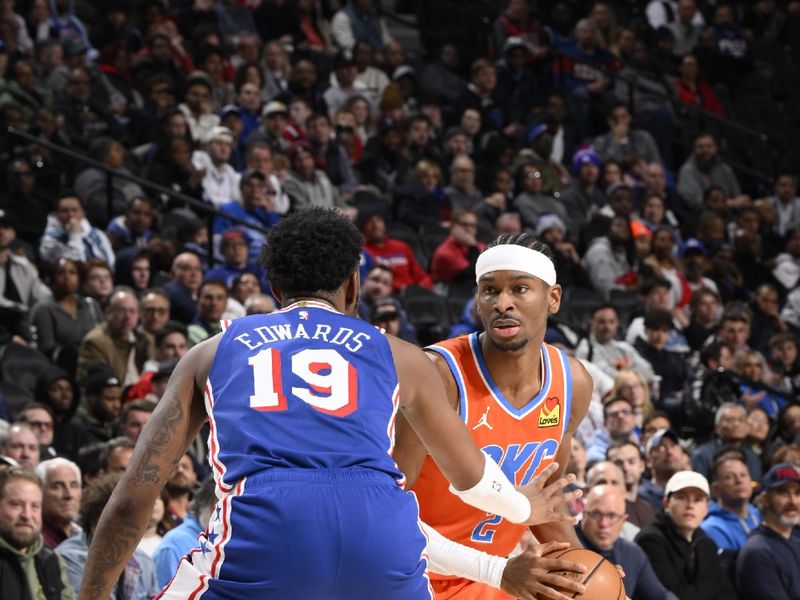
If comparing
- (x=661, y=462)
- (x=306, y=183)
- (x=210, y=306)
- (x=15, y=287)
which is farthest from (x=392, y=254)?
(x=661, y=462)

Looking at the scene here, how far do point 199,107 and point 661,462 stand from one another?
5.88 m

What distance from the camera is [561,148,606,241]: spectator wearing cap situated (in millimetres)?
14789

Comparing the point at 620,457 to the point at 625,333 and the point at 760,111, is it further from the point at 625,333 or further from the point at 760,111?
the point at 760,111

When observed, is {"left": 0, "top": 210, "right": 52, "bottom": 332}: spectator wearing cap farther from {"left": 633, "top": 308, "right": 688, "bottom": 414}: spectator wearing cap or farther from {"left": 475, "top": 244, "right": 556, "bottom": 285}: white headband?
{"left": 475, "top": 244, "right": 556, "bottom": 285}: white headband

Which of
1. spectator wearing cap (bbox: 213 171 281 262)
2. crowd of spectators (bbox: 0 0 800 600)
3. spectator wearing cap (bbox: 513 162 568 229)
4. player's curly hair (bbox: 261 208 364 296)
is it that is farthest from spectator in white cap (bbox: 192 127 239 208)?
player's curly hair (bbox: 261 208 364 296)

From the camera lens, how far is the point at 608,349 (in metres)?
11.8

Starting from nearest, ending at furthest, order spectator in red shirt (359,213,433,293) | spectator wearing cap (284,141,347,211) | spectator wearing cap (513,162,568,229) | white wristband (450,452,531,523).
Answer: white wristband (450,452,531,523) < spectator in red shirt (359,213,433,293) < spectator wearing cap (284,141,347,211) < spectator wearing cap (513,162,568,229)

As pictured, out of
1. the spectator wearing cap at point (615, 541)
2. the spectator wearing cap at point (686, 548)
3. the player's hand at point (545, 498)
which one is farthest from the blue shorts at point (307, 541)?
the spectator wearing cap at point (686, 548)

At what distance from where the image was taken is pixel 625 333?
12.8 m

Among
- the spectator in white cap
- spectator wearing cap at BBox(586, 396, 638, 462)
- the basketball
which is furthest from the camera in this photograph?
A: the spectator in white cap

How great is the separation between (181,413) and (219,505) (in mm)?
260

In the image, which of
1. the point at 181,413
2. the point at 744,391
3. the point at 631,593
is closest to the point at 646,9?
the point at 744,391

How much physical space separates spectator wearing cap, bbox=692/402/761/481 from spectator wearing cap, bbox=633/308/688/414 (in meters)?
1.52

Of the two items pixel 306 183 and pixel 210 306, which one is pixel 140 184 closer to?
pixel 210 306
